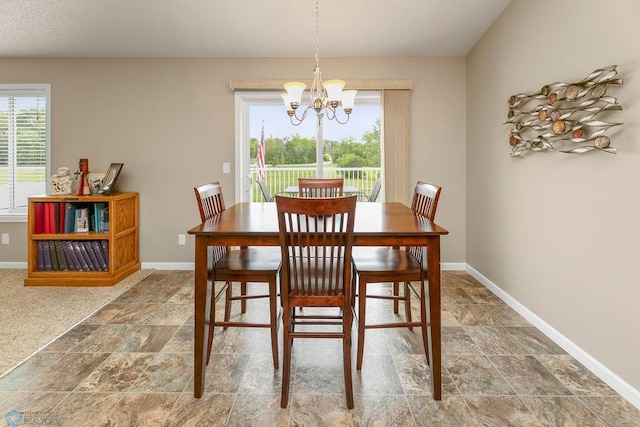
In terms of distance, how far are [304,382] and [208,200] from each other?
1185 mm

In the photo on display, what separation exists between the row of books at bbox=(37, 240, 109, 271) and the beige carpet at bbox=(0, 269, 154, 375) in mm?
224

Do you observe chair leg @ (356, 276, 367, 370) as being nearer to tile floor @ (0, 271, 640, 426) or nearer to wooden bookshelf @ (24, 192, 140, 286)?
tile floor @ (0, 271, 640, 426)

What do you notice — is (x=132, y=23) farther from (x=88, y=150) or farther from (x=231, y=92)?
(x=88, y=150)

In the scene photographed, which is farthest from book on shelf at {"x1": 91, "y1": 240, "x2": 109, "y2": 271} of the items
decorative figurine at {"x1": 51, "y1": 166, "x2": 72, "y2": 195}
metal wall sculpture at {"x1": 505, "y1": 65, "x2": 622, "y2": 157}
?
metal wall sculpture at {"x1": 505, "y1": 65, "x2": 622, "y2": 157}

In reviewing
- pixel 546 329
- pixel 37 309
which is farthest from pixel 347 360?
pixel 37 309

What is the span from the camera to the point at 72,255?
3.79 m

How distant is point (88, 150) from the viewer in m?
4.30

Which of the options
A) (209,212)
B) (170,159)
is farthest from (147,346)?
(170,159)

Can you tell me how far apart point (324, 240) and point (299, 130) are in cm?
290

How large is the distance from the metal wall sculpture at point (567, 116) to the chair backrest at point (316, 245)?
1379 millimetres

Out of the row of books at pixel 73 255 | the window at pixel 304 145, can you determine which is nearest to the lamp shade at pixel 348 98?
the window at pixel 304 145

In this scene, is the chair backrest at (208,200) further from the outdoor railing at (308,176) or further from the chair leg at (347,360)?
the outdoor railing at (308,176)

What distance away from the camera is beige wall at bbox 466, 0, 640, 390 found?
1844 mm

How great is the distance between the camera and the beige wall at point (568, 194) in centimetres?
184
